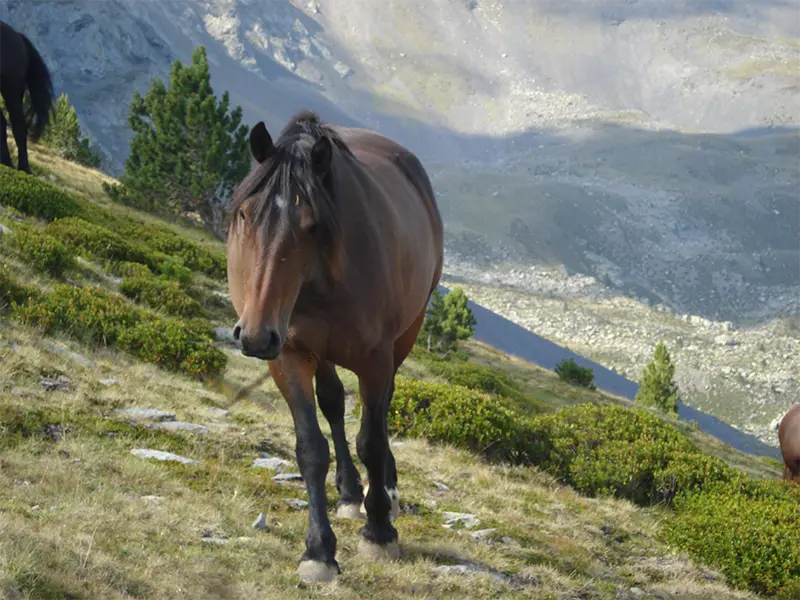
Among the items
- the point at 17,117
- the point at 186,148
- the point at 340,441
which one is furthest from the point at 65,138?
the point at 340,441

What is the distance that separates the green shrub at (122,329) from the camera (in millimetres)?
12052

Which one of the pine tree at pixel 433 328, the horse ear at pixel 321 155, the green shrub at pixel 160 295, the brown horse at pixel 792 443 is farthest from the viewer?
the pine tree at pixel 433 328

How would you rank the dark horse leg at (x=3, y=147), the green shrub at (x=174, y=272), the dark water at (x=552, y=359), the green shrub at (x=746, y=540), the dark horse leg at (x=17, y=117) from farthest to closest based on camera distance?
the dark water at (x=552, y=359), the dark horse leg at (x=3, y=147), the dark horse leg at (x=17, y=117), the green shrub at (x=174, y=272), the green shrub at (x=746, y=540)

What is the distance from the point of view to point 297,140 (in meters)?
5.53

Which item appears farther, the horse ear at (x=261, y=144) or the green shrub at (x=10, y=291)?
the green shrub at (x=10, y=291)

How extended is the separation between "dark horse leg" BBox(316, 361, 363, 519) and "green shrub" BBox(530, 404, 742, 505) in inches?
217

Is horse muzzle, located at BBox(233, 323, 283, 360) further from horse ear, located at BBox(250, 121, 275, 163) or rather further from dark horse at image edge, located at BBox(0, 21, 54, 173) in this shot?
dark horse at image edge, located at BBox(0, 21, 54, 173)

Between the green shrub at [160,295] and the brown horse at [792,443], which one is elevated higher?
the brown horse at [792,443]

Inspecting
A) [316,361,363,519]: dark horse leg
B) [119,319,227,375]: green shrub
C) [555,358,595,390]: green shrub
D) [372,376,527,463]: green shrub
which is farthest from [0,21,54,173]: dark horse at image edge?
[555,358,595,390]: green shrub

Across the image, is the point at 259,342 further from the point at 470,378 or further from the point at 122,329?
the point at 470,378

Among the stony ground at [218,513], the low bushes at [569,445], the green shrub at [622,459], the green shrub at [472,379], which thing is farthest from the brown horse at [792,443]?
the stony ground at [218,513]

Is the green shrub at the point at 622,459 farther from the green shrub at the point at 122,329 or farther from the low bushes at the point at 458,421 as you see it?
the green shrub at the point at 122,329

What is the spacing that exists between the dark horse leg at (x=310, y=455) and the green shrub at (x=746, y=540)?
5.49 m

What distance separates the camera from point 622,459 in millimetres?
12078
